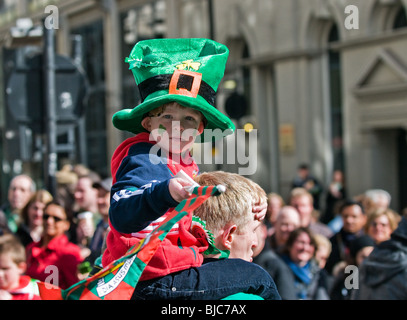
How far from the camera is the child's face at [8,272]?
3.88 m

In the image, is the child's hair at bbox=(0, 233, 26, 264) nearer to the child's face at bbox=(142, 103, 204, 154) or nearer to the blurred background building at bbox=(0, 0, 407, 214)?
the child's face at bbox=(142, 103, 204, 154)

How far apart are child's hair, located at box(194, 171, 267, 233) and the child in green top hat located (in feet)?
0.21

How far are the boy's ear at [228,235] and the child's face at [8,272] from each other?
1835 mm

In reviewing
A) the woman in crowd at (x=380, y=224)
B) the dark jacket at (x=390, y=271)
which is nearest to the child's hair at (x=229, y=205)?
the dark jacket at (x=390, y=271)

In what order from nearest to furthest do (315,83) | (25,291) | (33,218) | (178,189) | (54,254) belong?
1. (178,189)
2. (25,291)
3. (54,254)
4. (33,218)
5. (315,83)

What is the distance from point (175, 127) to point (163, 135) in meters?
0.05

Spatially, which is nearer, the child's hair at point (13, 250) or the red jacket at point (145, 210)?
the red jacket at point (145, 210)

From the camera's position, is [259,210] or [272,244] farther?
[272,244]

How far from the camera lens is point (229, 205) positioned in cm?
244

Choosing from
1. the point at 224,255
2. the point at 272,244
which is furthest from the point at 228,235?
the point at 272,244

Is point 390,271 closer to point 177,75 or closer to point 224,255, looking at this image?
point 224,255

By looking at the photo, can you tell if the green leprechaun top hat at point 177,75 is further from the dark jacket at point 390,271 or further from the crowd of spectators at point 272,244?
the dark jacket at point 390,271

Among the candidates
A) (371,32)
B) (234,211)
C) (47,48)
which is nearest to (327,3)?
(371,32)
